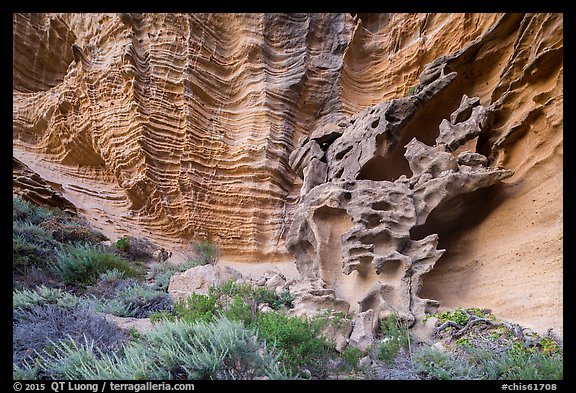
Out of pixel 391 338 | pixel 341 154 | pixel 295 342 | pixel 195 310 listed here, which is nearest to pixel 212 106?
pixel 341 154

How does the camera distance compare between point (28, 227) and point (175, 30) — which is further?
point (175, 30)

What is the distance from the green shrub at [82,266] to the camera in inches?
249

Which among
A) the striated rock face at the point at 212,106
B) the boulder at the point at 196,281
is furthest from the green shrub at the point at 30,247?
the striated rock face at the point at 212,106

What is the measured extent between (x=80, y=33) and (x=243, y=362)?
16.0 meters

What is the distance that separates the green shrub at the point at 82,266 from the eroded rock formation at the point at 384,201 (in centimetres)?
381

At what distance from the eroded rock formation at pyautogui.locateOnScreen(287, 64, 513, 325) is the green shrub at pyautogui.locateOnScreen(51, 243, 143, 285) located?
3806 mm

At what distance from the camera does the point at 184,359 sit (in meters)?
2.77

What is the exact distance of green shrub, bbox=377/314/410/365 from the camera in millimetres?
4117

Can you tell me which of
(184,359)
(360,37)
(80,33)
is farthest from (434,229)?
(80,33)

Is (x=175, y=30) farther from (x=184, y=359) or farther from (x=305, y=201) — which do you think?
(x=184, y=359)

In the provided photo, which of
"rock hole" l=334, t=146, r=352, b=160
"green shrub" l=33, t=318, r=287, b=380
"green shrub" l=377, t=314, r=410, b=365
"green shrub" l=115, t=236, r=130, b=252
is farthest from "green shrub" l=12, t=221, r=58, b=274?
"rock hole" l=334, t=146, r=352, b=160

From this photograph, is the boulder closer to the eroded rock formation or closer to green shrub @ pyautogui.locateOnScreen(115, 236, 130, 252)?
the eroded rock formation

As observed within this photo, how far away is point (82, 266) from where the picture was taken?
654cm

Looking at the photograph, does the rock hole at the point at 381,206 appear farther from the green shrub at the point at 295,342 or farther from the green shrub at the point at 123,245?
the green shrub at the point at 123,245
